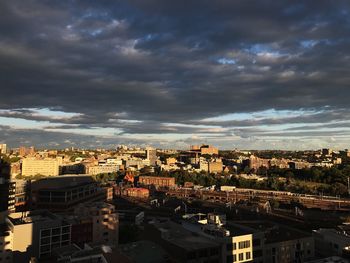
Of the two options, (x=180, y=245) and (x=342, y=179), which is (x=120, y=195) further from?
(x=180, y=245)

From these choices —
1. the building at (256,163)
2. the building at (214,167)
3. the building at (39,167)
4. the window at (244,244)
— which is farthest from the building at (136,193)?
the building at (256,163)

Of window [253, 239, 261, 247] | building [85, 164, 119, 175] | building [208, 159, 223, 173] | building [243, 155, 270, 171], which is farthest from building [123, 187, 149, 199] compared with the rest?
building [243, 155, 270, 171]

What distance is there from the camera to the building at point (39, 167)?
5094 inches

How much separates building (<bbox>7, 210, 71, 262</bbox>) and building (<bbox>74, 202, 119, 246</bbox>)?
306 cm

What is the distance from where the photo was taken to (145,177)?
115 m


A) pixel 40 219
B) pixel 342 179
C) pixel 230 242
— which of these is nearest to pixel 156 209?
pixel 40 219

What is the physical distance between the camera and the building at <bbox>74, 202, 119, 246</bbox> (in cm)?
3488

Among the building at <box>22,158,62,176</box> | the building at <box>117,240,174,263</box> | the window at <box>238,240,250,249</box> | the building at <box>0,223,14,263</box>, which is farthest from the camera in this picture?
the building at <box>22,158,62,176</box>

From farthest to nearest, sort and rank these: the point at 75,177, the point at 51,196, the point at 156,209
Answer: the point at 75,177 < the point at 156,209 < the point at 51,196

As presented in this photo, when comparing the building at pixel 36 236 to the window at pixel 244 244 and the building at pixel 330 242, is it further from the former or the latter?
the building at pixel 330 242

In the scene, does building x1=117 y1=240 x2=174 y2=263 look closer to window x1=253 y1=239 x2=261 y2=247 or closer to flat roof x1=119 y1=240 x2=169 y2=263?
flat roof x1=119 y1=240 x2=169 y2=263

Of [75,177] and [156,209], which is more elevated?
[75,177]

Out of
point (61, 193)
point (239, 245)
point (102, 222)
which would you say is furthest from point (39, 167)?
point (239, 245)

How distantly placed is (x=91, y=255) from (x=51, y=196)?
4202cm
